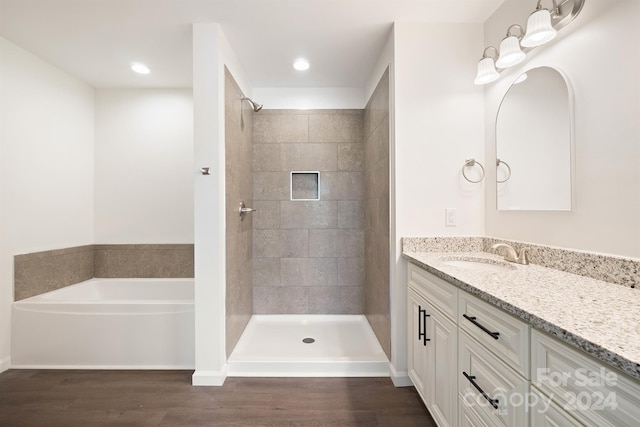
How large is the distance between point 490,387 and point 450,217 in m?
1.11

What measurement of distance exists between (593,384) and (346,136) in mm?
2663

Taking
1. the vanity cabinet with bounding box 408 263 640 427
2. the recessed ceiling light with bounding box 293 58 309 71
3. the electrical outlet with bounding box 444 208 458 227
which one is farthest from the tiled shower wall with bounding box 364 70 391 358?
the recessed ceiling light with bounding box 293 58 309 71

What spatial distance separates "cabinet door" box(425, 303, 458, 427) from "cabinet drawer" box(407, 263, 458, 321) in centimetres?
4

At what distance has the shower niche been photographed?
298 centimetres

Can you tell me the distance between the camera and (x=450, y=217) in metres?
1.86

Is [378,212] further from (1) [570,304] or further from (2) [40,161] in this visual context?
(2) [40,161]

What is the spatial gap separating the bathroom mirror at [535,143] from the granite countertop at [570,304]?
402 millimetres

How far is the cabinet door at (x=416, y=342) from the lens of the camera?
155cm

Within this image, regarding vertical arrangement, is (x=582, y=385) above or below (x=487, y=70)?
below

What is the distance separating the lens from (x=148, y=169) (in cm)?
293

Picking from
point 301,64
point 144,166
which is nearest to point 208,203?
point 301,64

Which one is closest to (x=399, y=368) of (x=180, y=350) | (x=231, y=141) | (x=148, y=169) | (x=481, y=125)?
(x=180, y=350)

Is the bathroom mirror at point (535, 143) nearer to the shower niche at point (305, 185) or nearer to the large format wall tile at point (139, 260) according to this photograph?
the shower niche at point (305, 185)

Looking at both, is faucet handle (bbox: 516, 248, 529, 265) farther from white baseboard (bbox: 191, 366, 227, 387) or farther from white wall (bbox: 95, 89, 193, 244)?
white wall (bbox: 95, 89, 193, 244)
